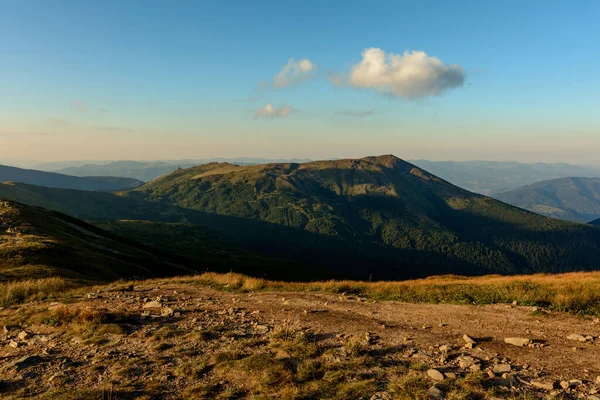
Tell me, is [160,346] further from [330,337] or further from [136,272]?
[136,272]

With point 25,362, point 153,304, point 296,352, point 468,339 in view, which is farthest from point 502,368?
point 153,304

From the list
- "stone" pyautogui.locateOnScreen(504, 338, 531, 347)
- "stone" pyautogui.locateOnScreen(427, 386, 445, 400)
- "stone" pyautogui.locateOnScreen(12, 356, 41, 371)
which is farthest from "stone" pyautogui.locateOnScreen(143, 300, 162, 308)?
"stone" pyautogui.locateOnScreen(504, 338, 531, 347)

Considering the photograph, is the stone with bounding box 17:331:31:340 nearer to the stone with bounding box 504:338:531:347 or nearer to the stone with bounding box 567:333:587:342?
the stone with bounding box 504:338:531:347

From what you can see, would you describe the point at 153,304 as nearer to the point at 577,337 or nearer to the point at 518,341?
the point at 518,341

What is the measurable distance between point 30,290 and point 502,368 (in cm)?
2493

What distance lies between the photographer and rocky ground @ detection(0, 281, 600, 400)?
8.33m

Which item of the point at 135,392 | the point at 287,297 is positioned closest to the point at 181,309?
the point at 287,297

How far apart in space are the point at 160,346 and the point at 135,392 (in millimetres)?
2706

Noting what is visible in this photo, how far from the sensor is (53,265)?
94.4 ft

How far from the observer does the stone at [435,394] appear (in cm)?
768

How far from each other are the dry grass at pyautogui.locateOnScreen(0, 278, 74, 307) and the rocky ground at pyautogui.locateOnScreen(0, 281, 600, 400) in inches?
83.7

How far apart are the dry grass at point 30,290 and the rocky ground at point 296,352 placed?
213cm

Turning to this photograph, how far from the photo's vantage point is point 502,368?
9047 millimetres

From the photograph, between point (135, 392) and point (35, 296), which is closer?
point (135, 392)
